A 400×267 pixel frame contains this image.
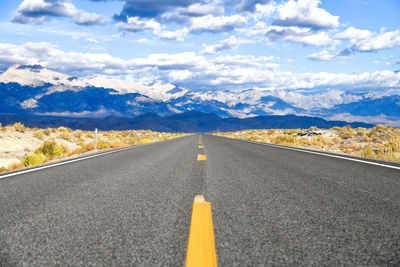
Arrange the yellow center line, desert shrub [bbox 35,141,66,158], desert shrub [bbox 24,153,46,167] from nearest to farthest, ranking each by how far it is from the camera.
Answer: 1. the yellow center line
2. desert shrub [bbox 24,153,46,167]
3. desert shrub [bbox 35,141,66,158]

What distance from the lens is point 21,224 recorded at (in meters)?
3.10

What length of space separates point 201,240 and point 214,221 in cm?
55

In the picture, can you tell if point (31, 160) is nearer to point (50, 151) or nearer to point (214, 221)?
point (50, 151)

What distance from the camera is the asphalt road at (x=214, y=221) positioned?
2.30m

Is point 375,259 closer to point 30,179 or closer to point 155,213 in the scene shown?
point 155,213

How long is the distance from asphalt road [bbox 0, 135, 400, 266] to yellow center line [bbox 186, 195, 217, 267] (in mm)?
Result: 65

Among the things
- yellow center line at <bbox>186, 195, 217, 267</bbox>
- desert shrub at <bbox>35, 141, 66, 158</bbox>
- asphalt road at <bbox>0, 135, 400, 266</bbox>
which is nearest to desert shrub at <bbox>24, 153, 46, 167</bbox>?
desert shrub at <bbox>35, 141, 66, 158</bbox>

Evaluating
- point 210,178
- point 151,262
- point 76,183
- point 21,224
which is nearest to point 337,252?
point 151,262

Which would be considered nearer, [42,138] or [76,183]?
[76,183]

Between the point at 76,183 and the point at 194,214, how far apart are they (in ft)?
10.3

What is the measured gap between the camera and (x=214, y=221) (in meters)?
3.11

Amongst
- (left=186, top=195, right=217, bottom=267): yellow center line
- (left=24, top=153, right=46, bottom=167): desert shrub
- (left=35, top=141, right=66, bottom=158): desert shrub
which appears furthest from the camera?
(left=35, top=141, right=66, bottom=158): desert shrub

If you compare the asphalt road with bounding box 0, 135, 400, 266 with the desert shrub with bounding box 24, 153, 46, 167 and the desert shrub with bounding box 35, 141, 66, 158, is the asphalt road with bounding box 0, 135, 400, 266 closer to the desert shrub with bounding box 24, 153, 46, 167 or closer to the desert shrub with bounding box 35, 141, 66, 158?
the desert shrub with bounding box 24, 153, 46, 167

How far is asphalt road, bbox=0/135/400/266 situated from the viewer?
90.7 inches
